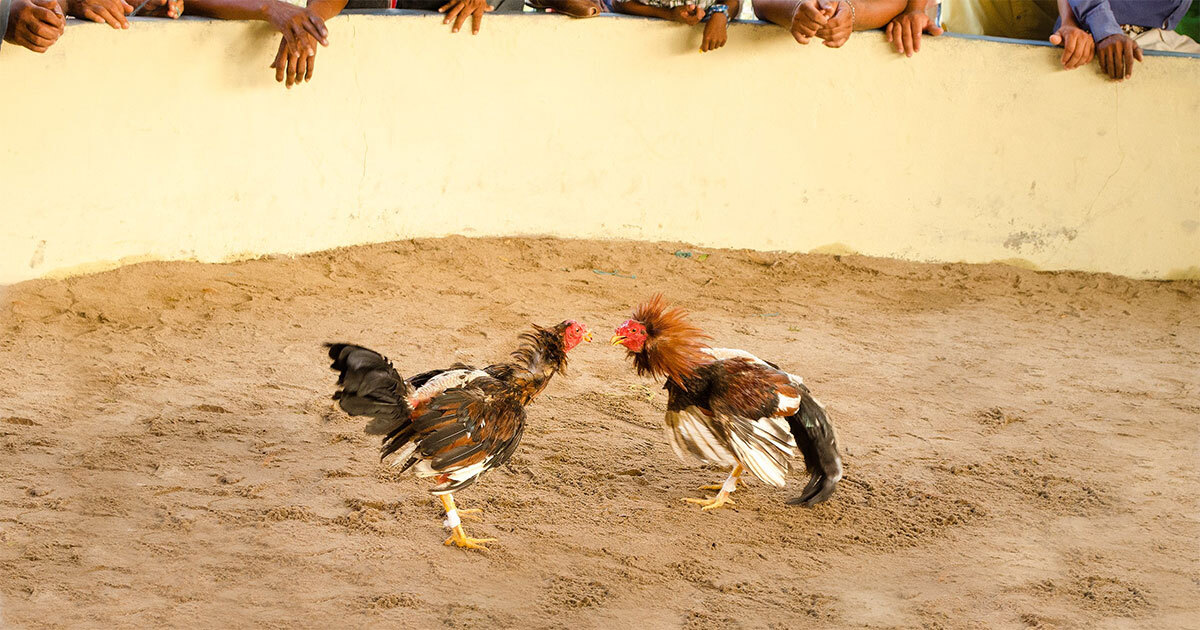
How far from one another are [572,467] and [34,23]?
3.41 m

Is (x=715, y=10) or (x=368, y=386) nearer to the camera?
(x=368, y=386)

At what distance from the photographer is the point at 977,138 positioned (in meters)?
7.00

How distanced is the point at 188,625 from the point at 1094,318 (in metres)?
5.45

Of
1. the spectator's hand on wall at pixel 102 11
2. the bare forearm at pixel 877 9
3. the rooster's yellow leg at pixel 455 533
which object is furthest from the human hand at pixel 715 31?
the rooster's yellow leg at pixel 455 533

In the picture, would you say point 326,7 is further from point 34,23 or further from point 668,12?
point 668,12

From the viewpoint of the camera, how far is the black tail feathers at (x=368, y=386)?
3230 mm

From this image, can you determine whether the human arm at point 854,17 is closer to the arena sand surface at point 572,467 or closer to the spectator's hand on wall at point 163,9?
the arena sand surface at point 572,467

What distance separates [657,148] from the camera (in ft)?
22.9

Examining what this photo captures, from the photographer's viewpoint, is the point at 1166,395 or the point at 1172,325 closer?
the point at 1166,395

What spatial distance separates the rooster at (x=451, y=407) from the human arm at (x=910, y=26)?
399cm

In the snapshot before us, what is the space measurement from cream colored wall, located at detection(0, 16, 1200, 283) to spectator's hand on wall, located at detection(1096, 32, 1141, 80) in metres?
0.13

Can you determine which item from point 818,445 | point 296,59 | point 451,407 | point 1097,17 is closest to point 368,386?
point 451,407

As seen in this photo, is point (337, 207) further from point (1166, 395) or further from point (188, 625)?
point (1166, 395)

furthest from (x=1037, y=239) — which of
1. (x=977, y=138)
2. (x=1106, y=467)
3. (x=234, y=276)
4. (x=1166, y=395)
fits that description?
(x=234, y=276)
